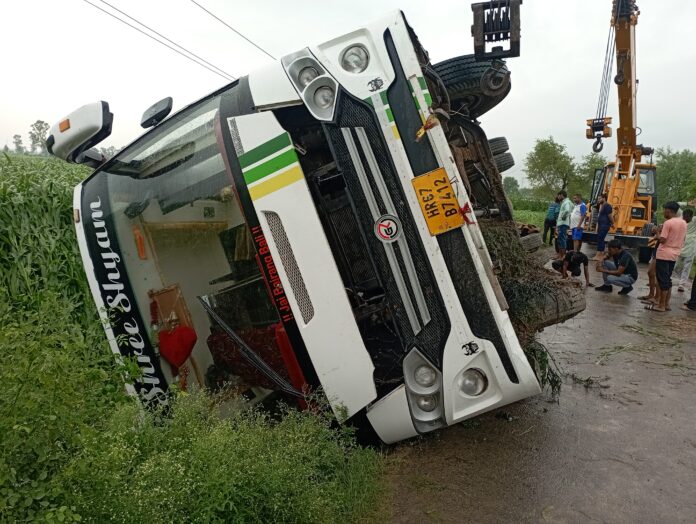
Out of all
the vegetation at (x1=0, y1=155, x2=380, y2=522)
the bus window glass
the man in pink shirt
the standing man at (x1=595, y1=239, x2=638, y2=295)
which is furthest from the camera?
the standing man at (x1=595, y1=239, x2=638, y2=295)

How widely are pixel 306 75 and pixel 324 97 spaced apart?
18 cm

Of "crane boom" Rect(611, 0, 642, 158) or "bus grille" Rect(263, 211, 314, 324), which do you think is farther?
"crane boom" Rect(611, 0, 642, 158)

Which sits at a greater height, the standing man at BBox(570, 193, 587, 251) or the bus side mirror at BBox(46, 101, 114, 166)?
the bus side mirror at BBox(46, 101, 114, 166)

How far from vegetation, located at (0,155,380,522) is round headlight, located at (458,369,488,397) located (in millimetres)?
689

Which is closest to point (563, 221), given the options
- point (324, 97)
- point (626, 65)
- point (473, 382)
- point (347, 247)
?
point (626, 65)

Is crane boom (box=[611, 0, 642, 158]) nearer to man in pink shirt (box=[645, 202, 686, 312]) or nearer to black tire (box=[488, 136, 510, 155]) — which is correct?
man in pink shirt (box=[645, 202, 686, 312])

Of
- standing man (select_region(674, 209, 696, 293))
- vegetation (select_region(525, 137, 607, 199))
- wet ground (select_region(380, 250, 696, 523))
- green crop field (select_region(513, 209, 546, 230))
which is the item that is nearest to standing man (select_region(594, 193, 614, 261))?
standing man (select_region(674, 209, 696, 293))

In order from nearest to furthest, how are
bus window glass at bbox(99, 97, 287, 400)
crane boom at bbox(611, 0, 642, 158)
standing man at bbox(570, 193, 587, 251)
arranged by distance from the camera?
bus window glass at bbox(99, 97, 287, 400)
crane boom at bbox(611, 0, 642, 158)
standing man at bbox(570, 193, 587, 251)

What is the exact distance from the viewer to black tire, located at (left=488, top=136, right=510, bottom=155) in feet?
14.2

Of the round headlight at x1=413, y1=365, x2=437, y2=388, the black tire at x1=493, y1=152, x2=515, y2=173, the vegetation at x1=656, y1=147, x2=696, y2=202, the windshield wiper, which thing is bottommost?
the vegetation at x1=656, y1=147, x2=696, y2=202

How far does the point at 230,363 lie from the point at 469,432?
1705 millimetres

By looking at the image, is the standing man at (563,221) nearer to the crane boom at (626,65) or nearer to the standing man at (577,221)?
the standing man at (577,221)

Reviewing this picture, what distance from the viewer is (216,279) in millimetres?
2912

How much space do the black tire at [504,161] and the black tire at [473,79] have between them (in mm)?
595
